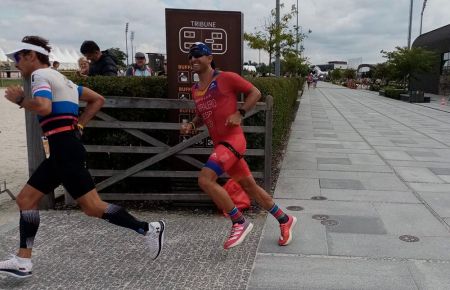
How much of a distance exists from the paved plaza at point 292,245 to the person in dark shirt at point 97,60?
6.89 ft

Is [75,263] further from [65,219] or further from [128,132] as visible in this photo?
[128,132]

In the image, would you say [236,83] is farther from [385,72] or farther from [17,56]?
[385,72]

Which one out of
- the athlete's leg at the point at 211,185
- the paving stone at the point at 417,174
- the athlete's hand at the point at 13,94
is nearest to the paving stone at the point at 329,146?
the paving stone at the point at 417,174

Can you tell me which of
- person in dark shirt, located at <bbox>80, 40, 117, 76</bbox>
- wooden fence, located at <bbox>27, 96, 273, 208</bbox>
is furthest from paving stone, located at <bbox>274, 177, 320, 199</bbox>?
person in dark shirt, located at <bbox>80, 40, 117, 76</bbox>

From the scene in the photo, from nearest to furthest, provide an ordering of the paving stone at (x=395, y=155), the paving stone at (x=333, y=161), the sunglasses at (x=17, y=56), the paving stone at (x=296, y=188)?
1. the sunglasses at (x=17, y=56)
2. the paving stone at (x=296, y=188)
3. the paving stone at (x=333, y=161)
4. the paving stone at (x=395, y=155)

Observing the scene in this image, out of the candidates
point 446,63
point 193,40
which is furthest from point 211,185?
point 446,63

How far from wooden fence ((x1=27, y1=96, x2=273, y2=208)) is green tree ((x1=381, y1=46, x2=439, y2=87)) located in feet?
108

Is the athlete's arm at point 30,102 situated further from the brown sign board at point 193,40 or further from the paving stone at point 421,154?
the paving stone at point 421,154

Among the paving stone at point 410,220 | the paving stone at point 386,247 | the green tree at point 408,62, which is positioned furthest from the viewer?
the green tree at point 408,62

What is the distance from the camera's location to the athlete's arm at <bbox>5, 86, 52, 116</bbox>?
10.2ft

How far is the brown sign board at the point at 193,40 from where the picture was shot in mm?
5520

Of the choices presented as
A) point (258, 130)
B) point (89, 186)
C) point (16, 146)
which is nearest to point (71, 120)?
point (89, 186)

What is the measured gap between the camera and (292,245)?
14.0 feet

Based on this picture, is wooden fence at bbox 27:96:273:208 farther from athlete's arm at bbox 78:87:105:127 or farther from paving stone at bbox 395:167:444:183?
paving stone at bbox 395:167:444:183
